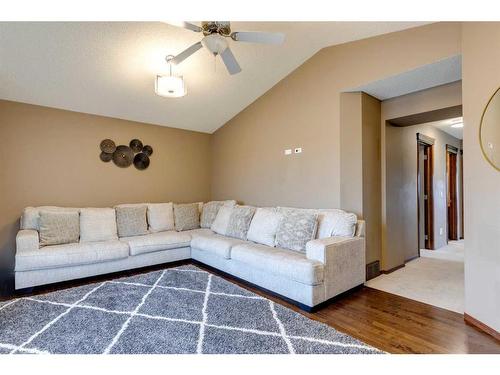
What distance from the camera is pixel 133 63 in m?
3.10

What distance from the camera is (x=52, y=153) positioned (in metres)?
3.71

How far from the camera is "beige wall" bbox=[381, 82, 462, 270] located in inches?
121

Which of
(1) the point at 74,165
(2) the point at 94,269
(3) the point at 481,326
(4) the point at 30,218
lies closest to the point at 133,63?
(1) the point at 74,165

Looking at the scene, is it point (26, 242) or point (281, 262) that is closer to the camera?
point (281, 262)

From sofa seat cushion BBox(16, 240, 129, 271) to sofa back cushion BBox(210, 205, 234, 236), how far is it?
1249 millimetres

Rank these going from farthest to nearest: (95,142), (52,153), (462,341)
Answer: (95,142) < (52,153) < (462,341)

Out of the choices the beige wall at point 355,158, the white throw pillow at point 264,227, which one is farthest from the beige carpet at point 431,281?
the white throw pillow at point 264,227

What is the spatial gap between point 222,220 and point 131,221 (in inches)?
50.7

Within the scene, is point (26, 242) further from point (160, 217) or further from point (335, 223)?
point (335, 223)

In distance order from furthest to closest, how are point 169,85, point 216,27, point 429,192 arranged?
point 429,192 → point 169,85 → point 216,27
